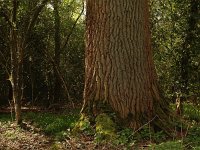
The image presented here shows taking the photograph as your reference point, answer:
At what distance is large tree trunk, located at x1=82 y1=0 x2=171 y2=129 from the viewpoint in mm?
7805

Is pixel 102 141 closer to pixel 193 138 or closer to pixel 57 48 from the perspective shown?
pixel 193 138

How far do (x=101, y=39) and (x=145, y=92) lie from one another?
1.41 m

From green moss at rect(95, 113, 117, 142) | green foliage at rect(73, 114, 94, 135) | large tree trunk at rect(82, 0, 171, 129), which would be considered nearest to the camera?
green moss at rect(95, 113, 117, 142)

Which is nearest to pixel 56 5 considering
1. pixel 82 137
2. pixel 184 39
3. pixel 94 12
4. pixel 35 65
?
pixel 35 65

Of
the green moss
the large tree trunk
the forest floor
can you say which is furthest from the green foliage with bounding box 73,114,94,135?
the large tree trunk

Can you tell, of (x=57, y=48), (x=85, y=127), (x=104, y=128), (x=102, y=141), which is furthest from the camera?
(x=57, y=48)

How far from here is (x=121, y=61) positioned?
7805 mm

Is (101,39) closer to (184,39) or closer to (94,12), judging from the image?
(94,12)

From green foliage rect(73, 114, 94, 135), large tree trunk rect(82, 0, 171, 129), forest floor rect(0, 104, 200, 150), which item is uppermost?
large tree trunk rect(82, 0, 171, 129)

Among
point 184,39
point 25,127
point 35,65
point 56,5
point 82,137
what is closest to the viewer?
point 82,137

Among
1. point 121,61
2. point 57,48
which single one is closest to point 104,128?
point 121,61

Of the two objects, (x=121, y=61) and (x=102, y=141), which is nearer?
(x=102, y=141)

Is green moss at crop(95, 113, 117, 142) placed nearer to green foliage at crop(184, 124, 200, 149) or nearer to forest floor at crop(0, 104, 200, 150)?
forest floor at crop(0, 104, 200, 150)

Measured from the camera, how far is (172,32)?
Result: 1352 cm
